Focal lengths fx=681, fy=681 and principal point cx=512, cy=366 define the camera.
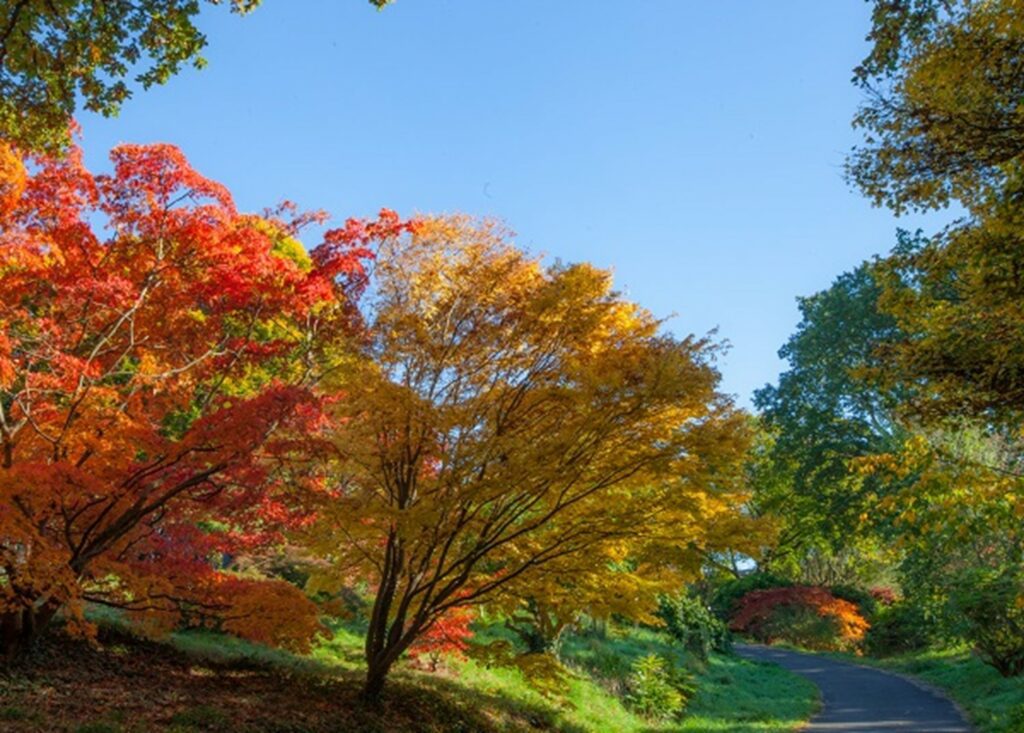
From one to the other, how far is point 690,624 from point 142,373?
18.1 meters

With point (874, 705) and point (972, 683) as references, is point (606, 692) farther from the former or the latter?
point (972, 683)

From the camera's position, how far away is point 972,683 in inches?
627

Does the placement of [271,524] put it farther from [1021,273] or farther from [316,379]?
[1021,273]

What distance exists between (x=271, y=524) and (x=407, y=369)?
3.49 m

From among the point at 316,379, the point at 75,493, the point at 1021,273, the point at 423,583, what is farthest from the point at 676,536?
Answer: the point at 75,493

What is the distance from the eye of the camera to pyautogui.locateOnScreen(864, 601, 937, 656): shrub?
2477 centimetres

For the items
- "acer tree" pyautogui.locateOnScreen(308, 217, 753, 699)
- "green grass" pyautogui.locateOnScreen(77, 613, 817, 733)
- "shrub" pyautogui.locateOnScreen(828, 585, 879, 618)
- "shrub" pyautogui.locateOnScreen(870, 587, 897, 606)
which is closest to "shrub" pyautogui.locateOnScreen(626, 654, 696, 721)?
"green grass" pyautogui.locateOnScreen(77, 613, 817, 733)

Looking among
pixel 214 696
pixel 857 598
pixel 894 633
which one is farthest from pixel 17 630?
pixel 857 598

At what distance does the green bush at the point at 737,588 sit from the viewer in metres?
32.2

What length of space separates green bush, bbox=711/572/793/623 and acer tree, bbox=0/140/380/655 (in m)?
27.3

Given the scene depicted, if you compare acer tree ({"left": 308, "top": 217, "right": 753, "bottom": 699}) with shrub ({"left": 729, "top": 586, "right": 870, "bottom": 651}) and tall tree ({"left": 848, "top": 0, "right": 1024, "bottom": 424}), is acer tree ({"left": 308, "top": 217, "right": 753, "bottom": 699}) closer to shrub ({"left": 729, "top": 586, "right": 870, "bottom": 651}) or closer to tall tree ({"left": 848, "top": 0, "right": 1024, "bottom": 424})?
tall tree ({"left": 848, "top": 0, "right": 1024, "bottom": 424})

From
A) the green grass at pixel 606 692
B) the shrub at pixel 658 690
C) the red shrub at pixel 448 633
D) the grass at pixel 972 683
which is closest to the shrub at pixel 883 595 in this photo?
the grass at pixel 972 683

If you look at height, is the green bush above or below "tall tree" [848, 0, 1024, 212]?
below

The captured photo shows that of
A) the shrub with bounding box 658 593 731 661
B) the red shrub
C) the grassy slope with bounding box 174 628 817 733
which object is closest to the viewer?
the red shrub
